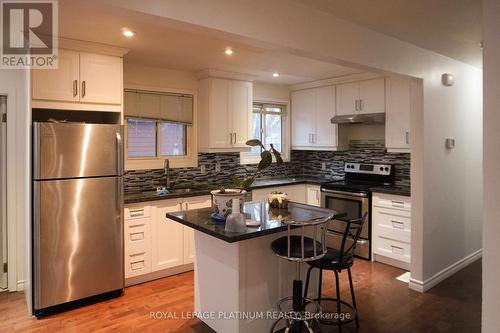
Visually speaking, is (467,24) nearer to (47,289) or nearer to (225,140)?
(225,140)

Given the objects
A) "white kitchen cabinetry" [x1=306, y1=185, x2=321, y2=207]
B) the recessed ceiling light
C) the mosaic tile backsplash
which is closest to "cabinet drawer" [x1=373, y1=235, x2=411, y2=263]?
the mosaic tile backsplash

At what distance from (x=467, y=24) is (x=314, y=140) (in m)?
2.79

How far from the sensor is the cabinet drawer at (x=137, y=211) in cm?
363

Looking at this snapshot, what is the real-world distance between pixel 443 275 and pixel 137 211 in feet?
10.9

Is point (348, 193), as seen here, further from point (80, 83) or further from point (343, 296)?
point (80, 83)

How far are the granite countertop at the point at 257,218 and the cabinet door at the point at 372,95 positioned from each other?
7.11ft

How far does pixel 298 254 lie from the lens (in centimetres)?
237

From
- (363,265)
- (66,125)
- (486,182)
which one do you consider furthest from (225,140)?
(486,182)

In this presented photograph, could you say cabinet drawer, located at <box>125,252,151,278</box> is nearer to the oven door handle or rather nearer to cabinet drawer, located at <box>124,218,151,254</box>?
cabinet drawer, located at <box>124,218,151,254</box>

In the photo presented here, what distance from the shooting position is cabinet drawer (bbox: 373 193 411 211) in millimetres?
4055

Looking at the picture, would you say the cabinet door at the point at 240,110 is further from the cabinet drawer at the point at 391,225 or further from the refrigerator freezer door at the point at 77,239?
the cabinet drawer at the point at 391,225

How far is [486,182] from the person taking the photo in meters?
1.76

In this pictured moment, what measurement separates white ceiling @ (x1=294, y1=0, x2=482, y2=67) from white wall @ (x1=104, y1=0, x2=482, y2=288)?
10 cm

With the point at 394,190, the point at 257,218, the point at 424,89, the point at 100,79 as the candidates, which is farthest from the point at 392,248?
the point at 100,79
